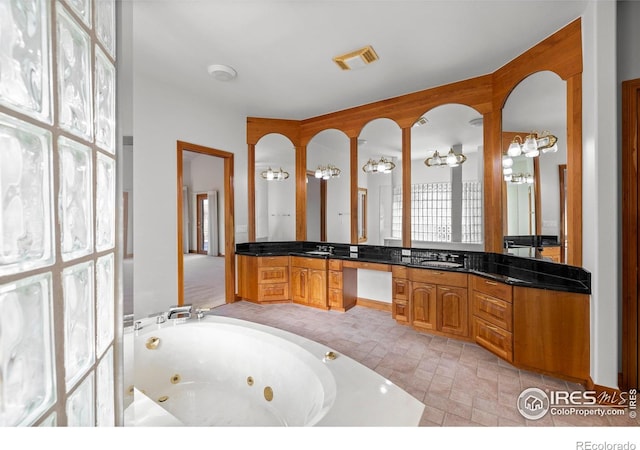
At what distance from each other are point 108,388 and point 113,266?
233 mm

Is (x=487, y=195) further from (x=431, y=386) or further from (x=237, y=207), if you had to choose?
(x=237, y=207)

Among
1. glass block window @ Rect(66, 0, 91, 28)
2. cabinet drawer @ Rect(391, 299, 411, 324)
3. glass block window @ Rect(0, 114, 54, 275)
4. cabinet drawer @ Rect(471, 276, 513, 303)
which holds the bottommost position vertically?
cabinet drawer @ Rect(391, 299, 411, 324)

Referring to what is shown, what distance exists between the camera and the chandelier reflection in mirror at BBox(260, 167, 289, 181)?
4301 mm

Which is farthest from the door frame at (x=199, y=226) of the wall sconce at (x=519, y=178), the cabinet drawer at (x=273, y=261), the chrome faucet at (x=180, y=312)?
the wall sconce at (x=519, y=178)

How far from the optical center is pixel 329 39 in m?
2.39

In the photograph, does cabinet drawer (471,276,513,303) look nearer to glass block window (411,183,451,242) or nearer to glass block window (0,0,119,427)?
glass block window (411,183,451,242)

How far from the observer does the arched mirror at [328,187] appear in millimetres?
4180

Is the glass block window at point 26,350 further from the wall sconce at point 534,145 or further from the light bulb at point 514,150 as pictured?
the light bulb at point 514,150

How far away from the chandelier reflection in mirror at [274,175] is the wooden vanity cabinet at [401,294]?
230 cm

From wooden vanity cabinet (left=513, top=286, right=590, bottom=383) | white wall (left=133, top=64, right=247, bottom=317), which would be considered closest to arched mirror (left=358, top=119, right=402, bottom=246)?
wooden vanity cabinet (left=513, top=286, right=590, bottom=383)

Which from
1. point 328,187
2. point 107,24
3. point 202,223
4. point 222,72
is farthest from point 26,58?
point 202,223

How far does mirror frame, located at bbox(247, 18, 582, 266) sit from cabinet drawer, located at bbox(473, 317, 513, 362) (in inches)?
32.0
